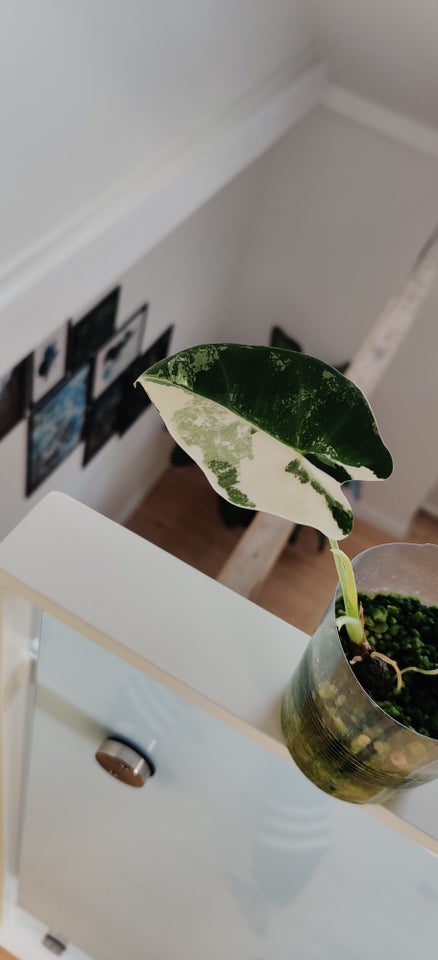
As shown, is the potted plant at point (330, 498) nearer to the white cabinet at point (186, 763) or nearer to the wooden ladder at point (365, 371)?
the white cabinet at point (186, 763)

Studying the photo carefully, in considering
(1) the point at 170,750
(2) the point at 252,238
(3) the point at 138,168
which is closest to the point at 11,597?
(1) the point at 170,750

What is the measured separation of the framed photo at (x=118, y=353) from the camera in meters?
2.40

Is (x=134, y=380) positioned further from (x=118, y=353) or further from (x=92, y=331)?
(x=92, y=331)

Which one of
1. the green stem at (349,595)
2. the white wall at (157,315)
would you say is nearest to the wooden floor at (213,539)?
the white wall at (157,315)

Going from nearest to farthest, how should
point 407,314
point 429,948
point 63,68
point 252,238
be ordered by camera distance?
point 429,948, point 63,68, point 407,314, point 252,238

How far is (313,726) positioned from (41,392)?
1649 mm

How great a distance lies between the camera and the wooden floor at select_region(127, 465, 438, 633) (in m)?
3.03

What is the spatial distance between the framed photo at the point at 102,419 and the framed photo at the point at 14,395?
0.51 metres

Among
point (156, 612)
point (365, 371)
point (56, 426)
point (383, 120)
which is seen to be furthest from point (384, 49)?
point (156, 612)

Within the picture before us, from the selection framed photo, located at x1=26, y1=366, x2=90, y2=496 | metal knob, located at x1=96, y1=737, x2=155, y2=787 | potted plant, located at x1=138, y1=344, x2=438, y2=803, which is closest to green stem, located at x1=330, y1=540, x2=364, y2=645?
potted plant, located at x1=138, y1=344, x2=438, y2=803

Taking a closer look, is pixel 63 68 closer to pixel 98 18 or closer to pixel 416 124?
pixel 98 18

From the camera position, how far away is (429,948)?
722 mm

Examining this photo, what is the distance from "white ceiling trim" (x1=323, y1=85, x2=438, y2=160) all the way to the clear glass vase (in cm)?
246

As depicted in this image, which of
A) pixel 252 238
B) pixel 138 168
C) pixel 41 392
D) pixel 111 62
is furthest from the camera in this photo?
pixel 252 238
